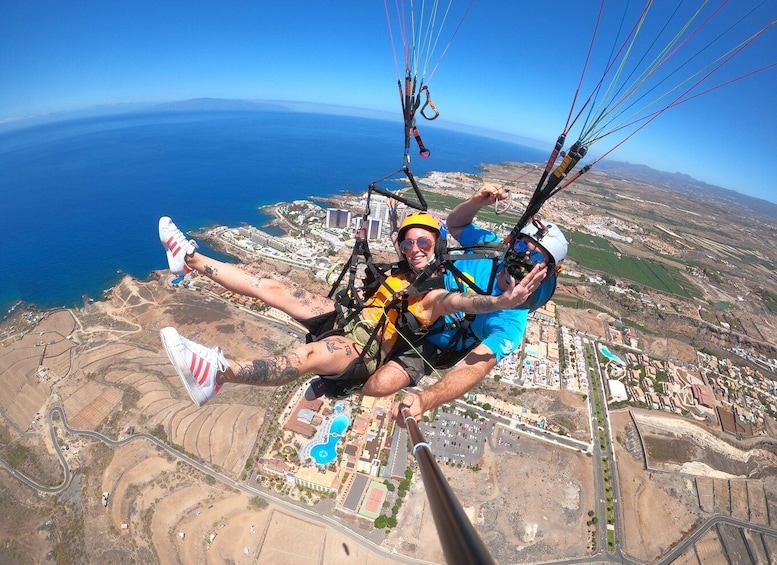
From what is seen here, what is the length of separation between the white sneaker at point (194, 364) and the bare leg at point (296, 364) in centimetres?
9

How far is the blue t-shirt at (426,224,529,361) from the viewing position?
315 cm

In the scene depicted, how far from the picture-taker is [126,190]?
131ft

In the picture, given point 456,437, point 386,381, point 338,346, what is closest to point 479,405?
point 456,437

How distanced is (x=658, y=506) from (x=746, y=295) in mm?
32072

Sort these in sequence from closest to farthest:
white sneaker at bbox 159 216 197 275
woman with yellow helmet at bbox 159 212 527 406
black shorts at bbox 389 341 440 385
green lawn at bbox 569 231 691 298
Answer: woman with yellow helmet at bbox 159 212 527 406 → black shorts at bbox 389 341 440 385 → white sneaker at bbox 159 216 197 275 → green lawn at bbox 569 231 691 298

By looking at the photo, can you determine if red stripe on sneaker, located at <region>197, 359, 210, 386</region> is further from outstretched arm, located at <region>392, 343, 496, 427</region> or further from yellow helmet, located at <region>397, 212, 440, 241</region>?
yellow helmet, located at <region>397, 212, 440, 241</region>

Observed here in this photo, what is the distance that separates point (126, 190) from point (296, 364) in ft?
157

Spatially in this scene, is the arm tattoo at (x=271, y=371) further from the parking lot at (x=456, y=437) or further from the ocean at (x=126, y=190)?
the ocean at (x=126, y=190)

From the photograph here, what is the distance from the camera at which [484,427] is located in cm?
1284

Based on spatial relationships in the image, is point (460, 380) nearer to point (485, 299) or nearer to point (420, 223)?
point (485, 299)

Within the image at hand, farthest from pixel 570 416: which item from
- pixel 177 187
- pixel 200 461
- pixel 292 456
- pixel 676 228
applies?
pixel 676 228

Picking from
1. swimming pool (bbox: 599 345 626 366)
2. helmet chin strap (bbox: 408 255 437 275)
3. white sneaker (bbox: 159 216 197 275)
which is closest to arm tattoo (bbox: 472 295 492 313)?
helmet chin strap (bbox: 408 255 437 275)

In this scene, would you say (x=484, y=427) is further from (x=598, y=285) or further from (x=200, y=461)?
(x=598, y=285)

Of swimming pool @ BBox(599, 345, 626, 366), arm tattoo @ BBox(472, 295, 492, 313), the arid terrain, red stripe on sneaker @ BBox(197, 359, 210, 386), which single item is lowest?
the arid terrain
